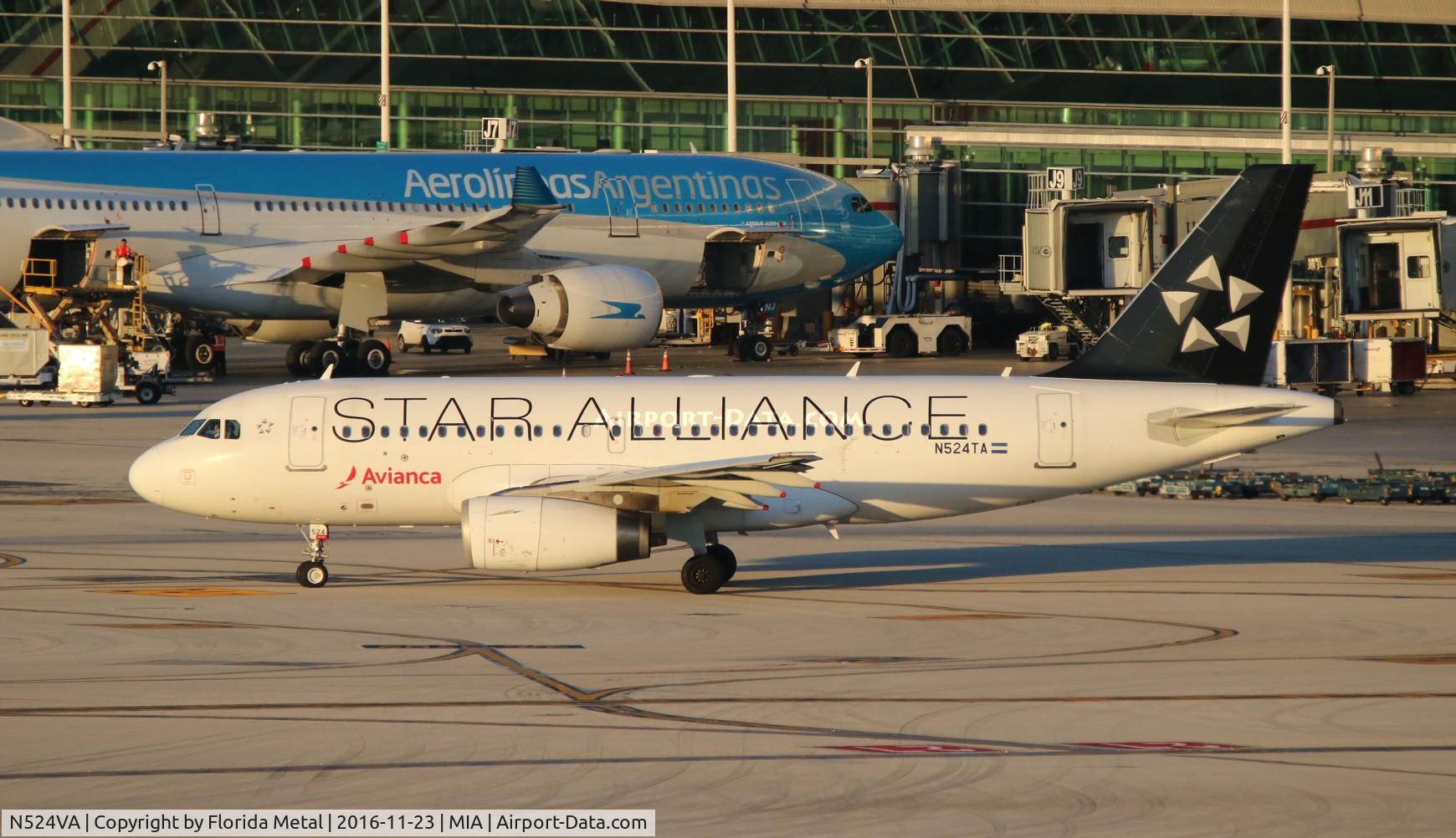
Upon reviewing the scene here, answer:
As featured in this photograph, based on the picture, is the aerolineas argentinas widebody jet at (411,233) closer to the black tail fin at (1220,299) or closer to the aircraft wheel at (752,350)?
the aircraft wheel at (752,350)

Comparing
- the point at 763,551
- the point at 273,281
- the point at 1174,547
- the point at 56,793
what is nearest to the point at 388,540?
the point at 763,551

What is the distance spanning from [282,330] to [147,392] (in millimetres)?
5387

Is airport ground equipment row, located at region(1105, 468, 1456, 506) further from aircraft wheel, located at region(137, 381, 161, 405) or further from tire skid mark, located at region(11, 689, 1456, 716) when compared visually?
aircraft wheel, located at region(137, 381, 161, 405)

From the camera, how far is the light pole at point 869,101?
266 ft

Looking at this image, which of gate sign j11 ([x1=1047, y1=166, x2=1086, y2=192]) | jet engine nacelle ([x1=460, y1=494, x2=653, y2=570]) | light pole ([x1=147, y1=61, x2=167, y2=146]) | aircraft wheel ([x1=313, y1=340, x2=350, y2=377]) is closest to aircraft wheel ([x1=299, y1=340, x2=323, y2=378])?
aircraft wheel ([x1=313, y1=340, x2=350, y2=377])

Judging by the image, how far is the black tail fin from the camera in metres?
25.1

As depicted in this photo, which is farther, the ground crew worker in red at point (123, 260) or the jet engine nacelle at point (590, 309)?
the ground crew worker in red at point (123, 260)

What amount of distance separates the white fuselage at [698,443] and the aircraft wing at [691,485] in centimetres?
81

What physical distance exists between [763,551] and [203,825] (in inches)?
654

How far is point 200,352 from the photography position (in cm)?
5447

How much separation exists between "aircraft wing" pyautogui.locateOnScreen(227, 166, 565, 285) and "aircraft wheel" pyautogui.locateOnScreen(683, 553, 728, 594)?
85.3 ft

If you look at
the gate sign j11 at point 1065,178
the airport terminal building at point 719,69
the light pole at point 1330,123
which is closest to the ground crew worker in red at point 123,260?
the gate sign j11 at point 1065,178

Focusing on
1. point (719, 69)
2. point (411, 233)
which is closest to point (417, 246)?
point (411, 233)

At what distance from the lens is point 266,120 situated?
3339 inches
